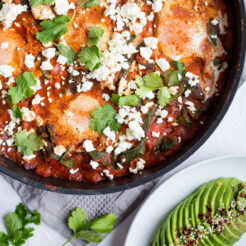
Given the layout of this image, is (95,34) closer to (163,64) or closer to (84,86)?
(84,86)

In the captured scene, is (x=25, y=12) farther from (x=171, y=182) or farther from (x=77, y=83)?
(x=171, y=182)

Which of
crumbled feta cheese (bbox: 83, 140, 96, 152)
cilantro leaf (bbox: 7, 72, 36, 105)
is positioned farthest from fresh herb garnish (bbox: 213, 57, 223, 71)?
cilantro leaf (bbox: 7, 72, 36, 105)

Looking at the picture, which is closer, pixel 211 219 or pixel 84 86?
pixel 84 86

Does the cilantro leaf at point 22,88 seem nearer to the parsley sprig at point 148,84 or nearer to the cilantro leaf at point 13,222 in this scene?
the parsley sprig at point 148,84

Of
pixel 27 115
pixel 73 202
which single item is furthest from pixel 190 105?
pixel 73 202

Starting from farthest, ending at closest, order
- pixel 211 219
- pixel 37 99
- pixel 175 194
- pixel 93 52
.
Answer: pixel 175 194 → pixel 211 219 → pixel 37 99 → pixel 93 52

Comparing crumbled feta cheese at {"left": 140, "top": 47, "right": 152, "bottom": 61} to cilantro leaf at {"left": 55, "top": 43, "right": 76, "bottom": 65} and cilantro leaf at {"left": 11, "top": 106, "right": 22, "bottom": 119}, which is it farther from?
cilantro leaf at {"left": 11, "top": 106, "right": 22, "bottom": 119}
